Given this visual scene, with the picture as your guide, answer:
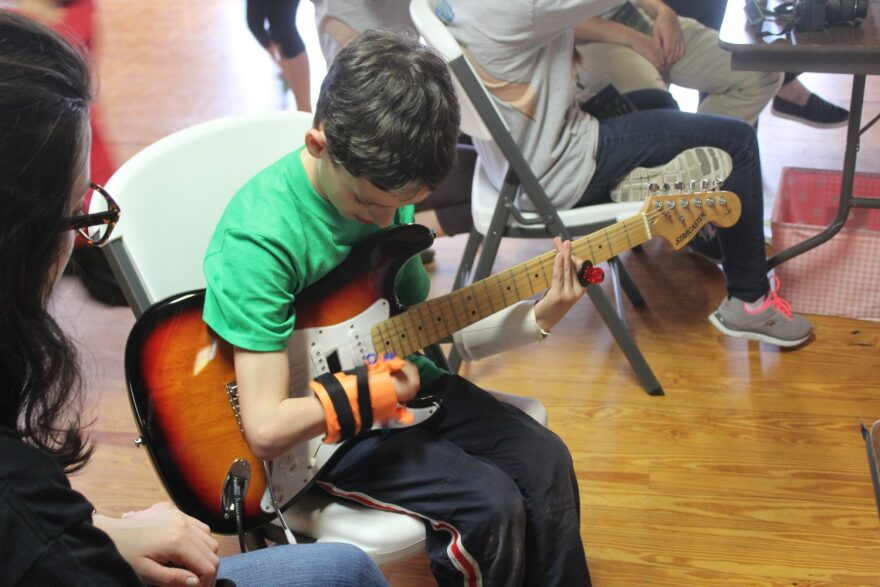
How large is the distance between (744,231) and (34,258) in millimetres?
1508

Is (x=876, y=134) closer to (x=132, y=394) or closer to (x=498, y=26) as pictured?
(x=498, y=26)

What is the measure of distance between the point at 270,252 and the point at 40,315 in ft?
1.09

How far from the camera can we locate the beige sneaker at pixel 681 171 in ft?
6.00

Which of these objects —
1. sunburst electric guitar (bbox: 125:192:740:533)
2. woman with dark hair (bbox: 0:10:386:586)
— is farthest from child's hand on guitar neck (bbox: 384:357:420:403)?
woman with dark hair (bbox: 0:10:386:586)

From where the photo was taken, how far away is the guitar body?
3.89 ft

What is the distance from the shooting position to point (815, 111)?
273cm

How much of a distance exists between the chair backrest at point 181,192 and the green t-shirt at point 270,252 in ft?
0.32

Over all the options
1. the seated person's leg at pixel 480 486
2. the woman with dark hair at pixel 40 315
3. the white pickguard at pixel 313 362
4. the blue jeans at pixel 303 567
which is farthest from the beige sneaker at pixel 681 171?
the woman with dark hair at pixel 40 315

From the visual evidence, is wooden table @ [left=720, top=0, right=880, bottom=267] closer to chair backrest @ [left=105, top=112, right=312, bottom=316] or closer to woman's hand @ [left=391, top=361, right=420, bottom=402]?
chair backrest @ [left=105, top=112, right=312, bottom=316]

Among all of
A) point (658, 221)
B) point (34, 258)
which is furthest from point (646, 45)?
point (34, 258)

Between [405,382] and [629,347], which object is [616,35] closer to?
[629,347]

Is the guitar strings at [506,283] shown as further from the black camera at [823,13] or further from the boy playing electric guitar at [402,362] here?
the black camera at [823,13]

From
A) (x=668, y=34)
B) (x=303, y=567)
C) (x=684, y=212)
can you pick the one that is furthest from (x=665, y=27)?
(x=303, y=567)

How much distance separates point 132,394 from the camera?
1177 millimetres
